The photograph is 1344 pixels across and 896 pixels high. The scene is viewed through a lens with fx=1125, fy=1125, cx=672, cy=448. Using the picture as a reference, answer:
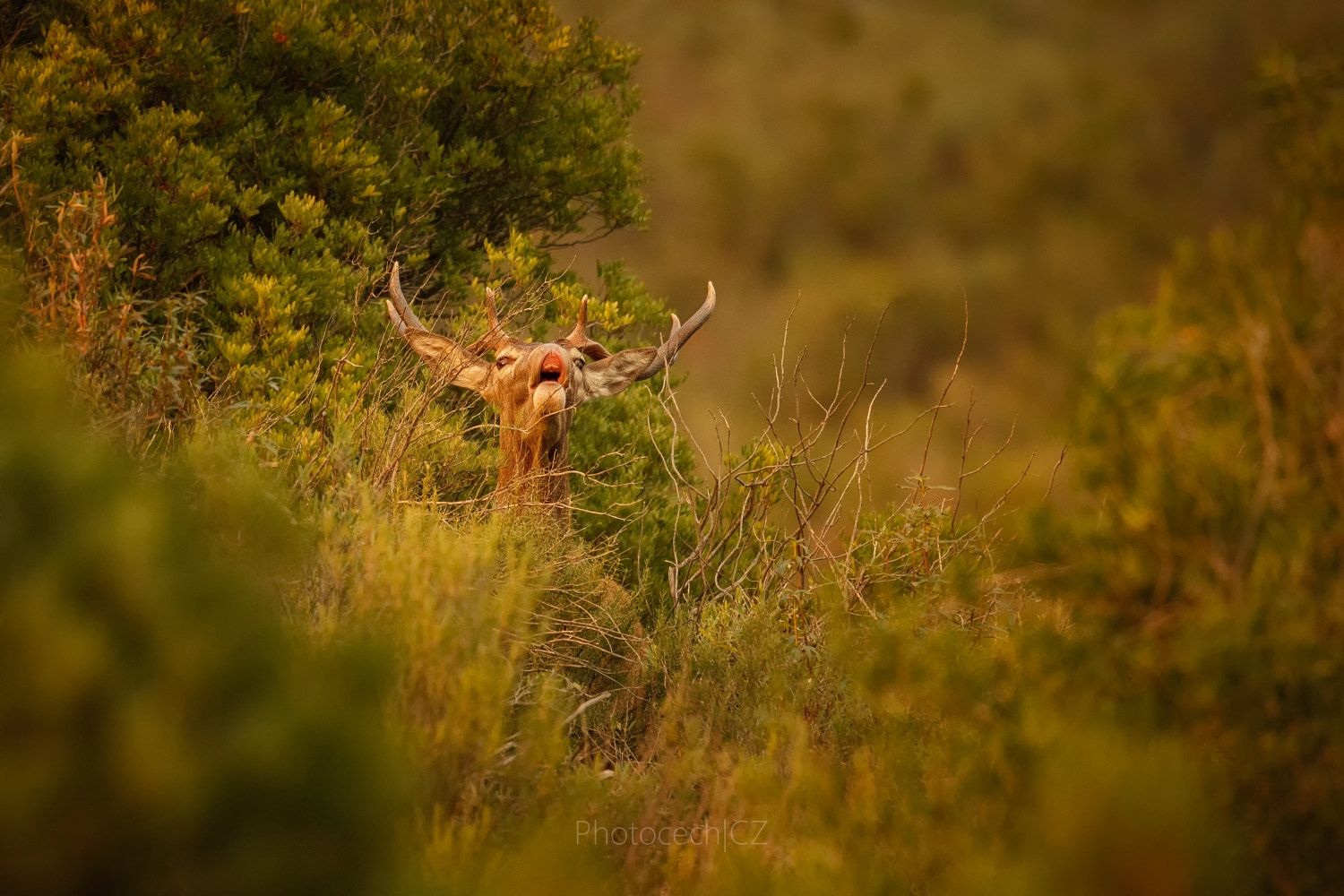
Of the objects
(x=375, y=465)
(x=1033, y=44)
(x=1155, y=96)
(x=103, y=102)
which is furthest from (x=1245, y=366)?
(x=1033, y=44)

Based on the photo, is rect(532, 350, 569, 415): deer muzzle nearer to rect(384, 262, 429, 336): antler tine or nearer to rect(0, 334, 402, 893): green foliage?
rect(384, 262, 429, 336): antler tine

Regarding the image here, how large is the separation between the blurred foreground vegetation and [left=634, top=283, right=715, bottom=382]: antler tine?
5.11 ft

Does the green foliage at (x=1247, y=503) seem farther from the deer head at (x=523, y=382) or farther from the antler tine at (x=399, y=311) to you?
the antler tine at (x=399, y=311)

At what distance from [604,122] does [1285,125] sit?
610cm

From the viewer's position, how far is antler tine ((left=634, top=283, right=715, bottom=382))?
7.13 m

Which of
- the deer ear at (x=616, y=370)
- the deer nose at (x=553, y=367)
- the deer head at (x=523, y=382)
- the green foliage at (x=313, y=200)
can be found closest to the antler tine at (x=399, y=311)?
the deer head at (x=523, y=382)

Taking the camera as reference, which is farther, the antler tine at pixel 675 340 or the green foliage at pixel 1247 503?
the antler tine at pixel 675 340

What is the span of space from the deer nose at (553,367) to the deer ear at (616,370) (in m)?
0.56

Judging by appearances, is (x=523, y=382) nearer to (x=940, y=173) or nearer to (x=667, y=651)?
(x=667, y=651)

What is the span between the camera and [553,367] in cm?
626

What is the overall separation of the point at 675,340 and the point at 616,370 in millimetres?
520

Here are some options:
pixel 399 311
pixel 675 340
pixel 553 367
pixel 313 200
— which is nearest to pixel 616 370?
pixel 675 340

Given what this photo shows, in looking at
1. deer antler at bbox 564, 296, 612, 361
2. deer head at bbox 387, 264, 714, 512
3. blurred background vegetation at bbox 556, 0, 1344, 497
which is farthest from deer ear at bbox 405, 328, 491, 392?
blurred background vegetation at bbox 556, 0, 1344, 497

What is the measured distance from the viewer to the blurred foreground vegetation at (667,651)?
6.91ft
